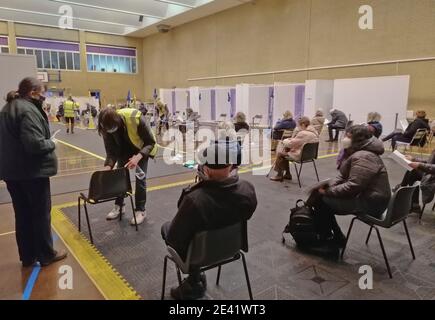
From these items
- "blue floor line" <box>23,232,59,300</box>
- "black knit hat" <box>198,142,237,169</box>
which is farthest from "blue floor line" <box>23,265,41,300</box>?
"black knit hat" <box>198,142,237,169</box>

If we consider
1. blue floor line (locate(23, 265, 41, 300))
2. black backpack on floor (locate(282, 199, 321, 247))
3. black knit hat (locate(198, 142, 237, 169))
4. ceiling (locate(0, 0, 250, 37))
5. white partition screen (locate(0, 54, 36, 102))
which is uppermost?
ceiling (locate(0, 0, 250, 37))

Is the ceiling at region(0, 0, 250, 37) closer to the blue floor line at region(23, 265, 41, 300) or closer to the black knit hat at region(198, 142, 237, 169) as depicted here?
the blue floor line at region(23, 265, 41, 300)

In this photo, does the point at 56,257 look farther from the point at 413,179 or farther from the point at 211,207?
the point at 413,179

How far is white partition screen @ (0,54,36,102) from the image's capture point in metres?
4.80

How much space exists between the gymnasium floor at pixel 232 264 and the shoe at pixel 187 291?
0.11 metres

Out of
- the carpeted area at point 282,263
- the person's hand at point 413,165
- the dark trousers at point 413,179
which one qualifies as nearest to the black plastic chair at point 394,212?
the carpeted area at point 282,263

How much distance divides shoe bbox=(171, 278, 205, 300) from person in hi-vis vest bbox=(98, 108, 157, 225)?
135cm

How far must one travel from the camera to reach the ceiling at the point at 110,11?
15438 mm

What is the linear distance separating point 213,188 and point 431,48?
1093 cm

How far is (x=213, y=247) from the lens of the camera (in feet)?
5.73

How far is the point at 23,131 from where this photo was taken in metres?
2.14

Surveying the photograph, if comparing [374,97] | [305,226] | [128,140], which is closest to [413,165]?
[305,226]

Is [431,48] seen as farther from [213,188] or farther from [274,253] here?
[213,188]

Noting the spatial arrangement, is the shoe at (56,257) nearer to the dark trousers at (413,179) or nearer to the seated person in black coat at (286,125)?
the dark trousers at (413,179)
